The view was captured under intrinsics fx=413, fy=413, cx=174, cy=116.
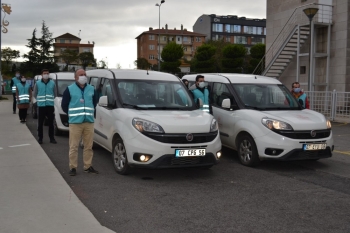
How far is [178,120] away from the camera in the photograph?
6.75 m

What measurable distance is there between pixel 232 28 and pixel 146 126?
112 metres

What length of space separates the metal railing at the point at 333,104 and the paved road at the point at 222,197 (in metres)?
8.00

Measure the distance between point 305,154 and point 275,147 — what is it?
58 centimetres

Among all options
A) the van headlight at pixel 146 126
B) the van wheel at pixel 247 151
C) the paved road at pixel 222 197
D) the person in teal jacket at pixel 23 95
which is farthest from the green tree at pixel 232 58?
the van headlight at pixel 146 126

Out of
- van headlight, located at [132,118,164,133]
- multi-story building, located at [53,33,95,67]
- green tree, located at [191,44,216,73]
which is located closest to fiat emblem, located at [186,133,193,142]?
van headlight, located at [132,118,164,133]

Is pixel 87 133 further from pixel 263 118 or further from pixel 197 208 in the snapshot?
pixel 263 118

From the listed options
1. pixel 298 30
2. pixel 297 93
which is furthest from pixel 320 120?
pixel 298 30

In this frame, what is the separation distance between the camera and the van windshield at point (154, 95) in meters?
7.58

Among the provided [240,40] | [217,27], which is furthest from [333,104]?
[240,40]

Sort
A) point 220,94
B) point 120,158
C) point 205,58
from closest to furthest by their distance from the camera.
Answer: point 120,158
point 220,94
point 205,58

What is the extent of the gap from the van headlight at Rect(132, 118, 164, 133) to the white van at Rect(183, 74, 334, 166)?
2.16m

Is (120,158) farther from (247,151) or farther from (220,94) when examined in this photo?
(220,94)

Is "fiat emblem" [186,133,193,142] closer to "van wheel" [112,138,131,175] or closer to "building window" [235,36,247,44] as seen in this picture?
"van wheel" [112,138,131,175]

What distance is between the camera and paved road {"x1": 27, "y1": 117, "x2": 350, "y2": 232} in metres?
4.83
